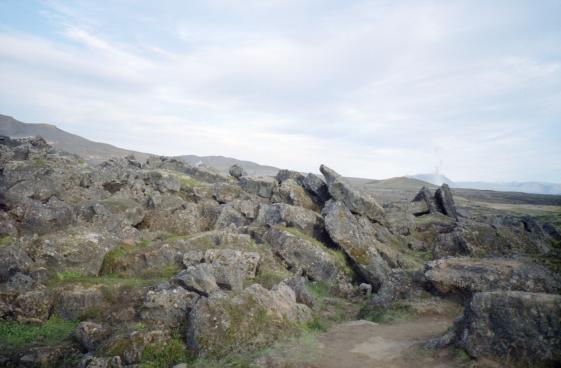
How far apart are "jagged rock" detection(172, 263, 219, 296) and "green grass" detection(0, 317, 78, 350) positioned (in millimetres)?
4912

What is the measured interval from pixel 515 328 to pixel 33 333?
59.4 ft

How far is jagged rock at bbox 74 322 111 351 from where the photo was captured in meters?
14.2

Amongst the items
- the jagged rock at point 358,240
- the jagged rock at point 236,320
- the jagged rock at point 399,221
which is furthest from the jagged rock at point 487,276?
the jagged rock at point 399,221

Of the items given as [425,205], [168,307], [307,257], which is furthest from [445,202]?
[168,307]

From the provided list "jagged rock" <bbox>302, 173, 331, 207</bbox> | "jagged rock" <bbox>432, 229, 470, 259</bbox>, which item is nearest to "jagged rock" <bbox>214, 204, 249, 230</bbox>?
"jagged rock" <bbox>302, 173, 331, 207</bbox>

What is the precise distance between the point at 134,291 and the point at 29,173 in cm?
2360

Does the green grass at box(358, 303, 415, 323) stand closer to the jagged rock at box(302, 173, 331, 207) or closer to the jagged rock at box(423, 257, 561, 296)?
the jagged rock at box(423, 257, 561, 296)

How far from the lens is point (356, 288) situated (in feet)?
77.8

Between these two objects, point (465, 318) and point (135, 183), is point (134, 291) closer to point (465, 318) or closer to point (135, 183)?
point (465, 318)

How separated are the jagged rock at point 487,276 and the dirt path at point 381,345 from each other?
214 cm

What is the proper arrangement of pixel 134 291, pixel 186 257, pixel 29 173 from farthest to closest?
1. pixel 29 173
2. pixel 186 257
3. pixel 134 291

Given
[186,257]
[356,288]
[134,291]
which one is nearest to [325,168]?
[356,288]

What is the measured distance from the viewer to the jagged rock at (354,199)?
111 ft

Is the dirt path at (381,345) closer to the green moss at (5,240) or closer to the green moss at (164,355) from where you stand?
the green moss at (164,355)
